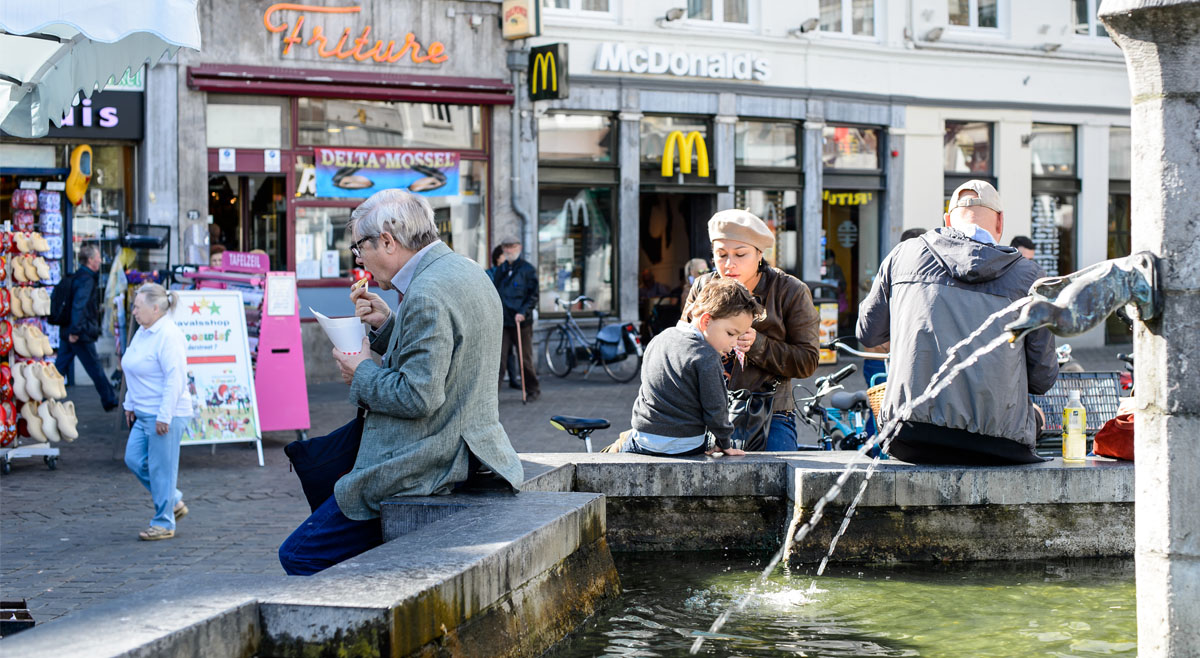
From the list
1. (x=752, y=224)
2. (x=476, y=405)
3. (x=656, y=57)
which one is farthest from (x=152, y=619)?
(x=656, y=57)

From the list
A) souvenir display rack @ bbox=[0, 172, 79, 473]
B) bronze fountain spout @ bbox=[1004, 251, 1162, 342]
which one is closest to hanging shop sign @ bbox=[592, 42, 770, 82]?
souvenir display rack @ bbox=[0, 172, 79, 473]

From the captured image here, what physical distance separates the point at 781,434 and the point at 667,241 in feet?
48.0

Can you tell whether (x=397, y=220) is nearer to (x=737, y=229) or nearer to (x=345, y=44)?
(x=737, y=229)

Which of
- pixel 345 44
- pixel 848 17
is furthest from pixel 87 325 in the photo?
pixel 848 17

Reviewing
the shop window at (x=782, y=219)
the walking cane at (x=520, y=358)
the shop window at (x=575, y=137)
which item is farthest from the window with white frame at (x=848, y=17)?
the walking cane at (x=520, y=358)

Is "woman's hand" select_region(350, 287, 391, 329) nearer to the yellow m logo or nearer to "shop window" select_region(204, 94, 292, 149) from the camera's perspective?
"shop window" select_region(204, 94, 292, 149)

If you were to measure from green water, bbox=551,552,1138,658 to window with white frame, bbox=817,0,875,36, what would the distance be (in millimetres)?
16832

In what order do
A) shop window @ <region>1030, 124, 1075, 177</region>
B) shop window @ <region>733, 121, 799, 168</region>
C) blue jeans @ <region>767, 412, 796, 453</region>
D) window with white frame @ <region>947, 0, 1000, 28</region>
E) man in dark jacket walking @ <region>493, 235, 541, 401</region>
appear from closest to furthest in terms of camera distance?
blue jeans @ <region>767, 412, 796, 453</region> < man in dark jacket walking @ <region>493, 235, 541, 401</region> < shop window @ <region>733, 121, 799, 168</region> < window with white frame @ <region>947, 0, 1000, 28</region> < shop window @ <region>1030, 124, 1075, 177</region>

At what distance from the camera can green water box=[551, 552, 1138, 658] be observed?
4.86 m

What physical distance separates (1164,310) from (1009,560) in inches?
101

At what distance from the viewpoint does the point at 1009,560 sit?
603cm

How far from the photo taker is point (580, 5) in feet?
64.6

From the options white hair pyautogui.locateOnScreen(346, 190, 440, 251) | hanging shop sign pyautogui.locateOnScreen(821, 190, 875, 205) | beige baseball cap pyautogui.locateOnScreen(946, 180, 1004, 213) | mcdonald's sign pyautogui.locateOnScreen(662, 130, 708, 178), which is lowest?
white hair pyautogui.locateOnScreen(346, 190, 440, 251)

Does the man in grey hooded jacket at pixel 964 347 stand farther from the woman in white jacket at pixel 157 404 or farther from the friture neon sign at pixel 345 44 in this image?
the friture neon sign at pixel 345 44
